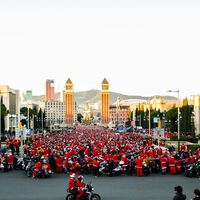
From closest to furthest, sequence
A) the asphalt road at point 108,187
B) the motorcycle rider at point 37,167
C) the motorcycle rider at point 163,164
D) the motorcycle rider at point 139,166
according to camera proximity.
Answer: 1. the asphalt road at point 108,187
2. the motorcycle rider at point 37,167
3. the motorcycle rider at point 139,166
4. the motorcycle rider at point 163,164

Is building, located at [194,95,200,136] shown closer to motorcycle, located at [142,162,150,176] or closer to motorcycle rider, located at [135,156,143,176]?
motorcycle, located at [142,162,150,176]

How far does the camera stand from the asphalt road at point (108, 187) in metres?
20.9

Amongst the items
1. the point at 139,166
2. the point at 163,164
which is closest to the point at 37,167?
the point at 139,166

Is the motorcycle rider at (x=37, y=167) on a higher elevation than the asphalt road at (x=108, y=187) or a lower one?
higher

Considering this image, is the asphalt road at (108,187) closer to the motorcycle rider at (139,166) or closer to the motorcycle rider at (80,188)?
the motorcycle rider at (139,166)

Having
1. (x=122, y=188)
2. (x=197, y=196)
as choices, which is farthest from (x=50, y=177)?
(x=197, y=196)

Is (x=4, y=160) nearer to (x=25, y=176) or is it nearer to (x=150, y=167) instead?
(x=25, y=176)

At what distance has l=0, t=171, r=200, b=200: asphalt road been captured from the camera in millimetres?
20859

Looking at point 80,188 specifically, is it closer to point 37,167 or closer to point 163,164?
point 37,167

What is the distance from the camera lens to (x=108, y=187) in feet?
77.4

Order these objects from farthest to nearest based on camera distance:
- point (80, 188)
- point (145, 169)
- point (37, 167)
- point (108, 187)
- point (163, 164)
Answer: point (163, 164) < point (145, 169) < point (37, 167) < point (108, 187) < point (80, 188)

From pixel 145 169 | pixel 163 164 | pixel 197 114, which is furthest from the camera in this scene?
pixel 197 114

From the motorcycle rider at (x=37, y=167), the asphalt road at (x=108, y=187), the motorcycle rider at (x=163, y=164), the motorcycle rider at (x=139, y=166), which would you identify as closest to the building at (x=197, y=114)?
the motorcycle rider at (x=163, y=164)

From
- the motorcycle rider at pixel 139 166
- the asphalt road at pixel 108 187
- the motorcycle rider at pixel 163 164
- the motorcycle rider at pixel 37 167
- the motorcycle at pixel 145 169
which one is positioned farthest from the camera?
the motorcycle rider at pixel 163 164
